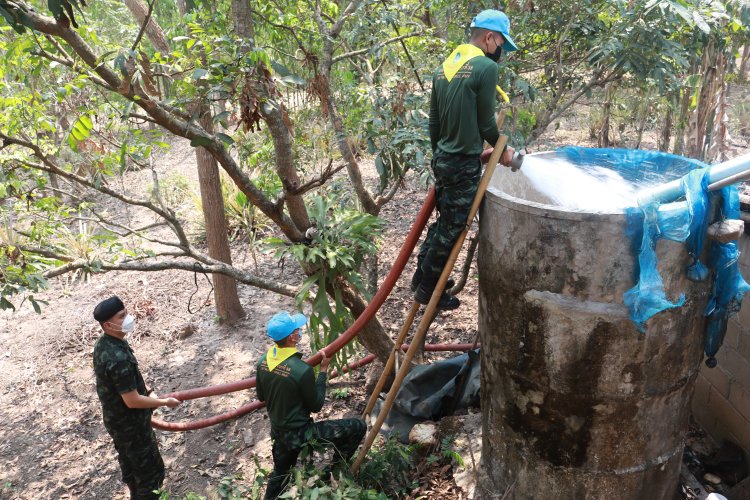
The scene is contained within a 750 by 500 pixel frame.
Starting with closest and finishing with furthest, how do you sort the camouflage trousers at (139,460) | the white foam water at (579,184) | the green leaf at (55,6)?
the green leaf at (55,6) → the white foam water at (579,184) → the camouflage trousers at (139,460)

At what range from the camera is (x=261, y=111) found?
12.7 feet

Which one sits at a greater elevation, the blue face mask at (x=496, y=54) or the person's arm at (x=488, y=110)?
the blue face mask at (x=496, y=54)

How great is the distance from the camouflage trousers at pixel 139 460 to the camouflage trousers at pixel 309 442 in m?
0.94

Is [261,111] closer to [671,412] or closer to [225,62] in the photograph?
[225,62]

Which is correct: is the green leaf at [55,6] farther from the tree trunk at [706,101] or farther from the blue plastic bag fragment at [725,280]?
the tree trunk at [706,101]

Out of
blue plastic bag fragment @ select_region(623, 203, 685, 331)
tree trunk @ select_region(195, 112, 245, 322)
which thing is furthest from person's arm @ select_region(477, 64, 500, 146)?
tree trunk @ select_region(195, 112, 245, 322)

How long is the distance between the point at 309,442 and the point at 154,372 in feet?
12.9

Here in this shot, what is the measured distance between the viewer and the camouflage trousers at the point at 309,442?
3.69m

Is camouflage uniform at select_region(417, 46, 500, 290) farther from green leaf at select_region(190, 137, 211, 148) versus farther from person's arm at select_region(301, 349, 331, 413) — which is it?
green leaf at select_region(190, 137, 211, 148)

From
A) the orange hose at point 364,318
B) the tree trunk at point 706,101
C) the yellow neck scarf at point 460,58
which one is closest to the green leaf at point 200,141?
the orange hose at point 364,318

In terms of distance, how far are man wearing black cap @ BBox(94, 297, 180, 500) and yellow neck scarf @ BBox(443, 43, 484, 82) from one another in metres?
2.43

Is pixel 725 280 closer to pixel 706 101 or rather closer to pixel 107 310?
pixel 706 101

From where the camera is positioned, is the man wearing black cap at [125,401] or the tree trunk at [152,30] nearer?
the man wearing black cap at [125,401]

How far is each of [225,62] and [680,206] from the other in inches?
106
